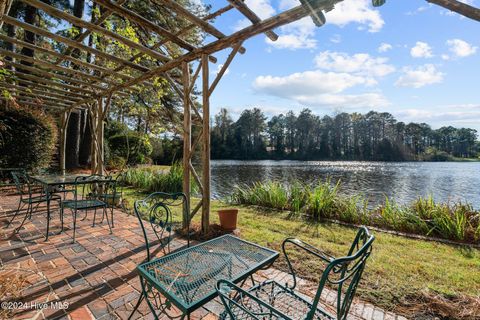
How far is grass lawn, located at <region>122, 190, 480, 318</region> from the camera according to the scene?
1864 millimetres

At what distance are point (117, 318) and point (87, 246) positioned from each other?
1493 millimetres

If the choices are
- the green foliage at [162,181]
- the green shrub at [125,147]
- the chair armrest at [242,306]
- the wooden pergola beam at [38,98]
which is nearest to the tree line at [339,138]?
the green shrub at [125,147]

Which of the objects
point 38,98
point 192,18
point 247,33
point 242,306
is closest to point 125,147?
point 38,98

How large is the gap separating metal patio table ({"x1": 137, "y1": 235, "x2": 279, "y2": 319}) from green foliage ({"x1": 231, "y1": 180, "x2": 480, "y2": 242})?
352 cm

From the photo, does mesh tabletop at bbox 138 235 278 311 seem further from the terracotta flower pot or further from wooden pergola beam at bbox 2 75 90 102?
wooden pergola beam at bbox 2 75 90 102

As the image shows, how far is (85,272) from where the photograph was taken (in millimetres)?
2139

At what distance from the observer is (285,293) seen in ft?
4.44

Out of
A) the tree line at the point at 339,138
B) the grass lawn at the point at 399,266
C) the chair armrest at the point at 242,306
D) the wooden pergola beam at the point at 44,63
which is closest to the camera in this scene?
the chair armrest at the point at 242,306

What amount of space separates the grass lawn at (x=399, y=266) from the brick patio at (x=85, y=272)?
260mm

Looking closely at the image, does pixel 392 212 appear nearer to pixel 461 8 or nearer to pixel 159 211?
pixel 461 8

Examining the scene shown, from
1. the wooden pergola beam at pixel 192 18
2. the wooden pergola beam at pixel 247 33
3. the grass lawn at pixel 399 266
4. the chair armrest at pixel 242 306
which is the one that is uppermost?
the wooden pergola beam at pixel 192 18

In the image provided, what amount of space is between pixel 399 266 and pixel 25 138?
9.41m

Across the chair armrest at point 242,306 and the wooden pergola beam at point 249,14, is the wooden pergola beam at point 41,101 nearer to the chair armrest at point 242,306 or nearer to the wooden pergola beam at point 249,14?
the wooden pergola beam at point 249,14

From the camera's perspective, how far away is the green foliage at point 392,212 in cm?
389
